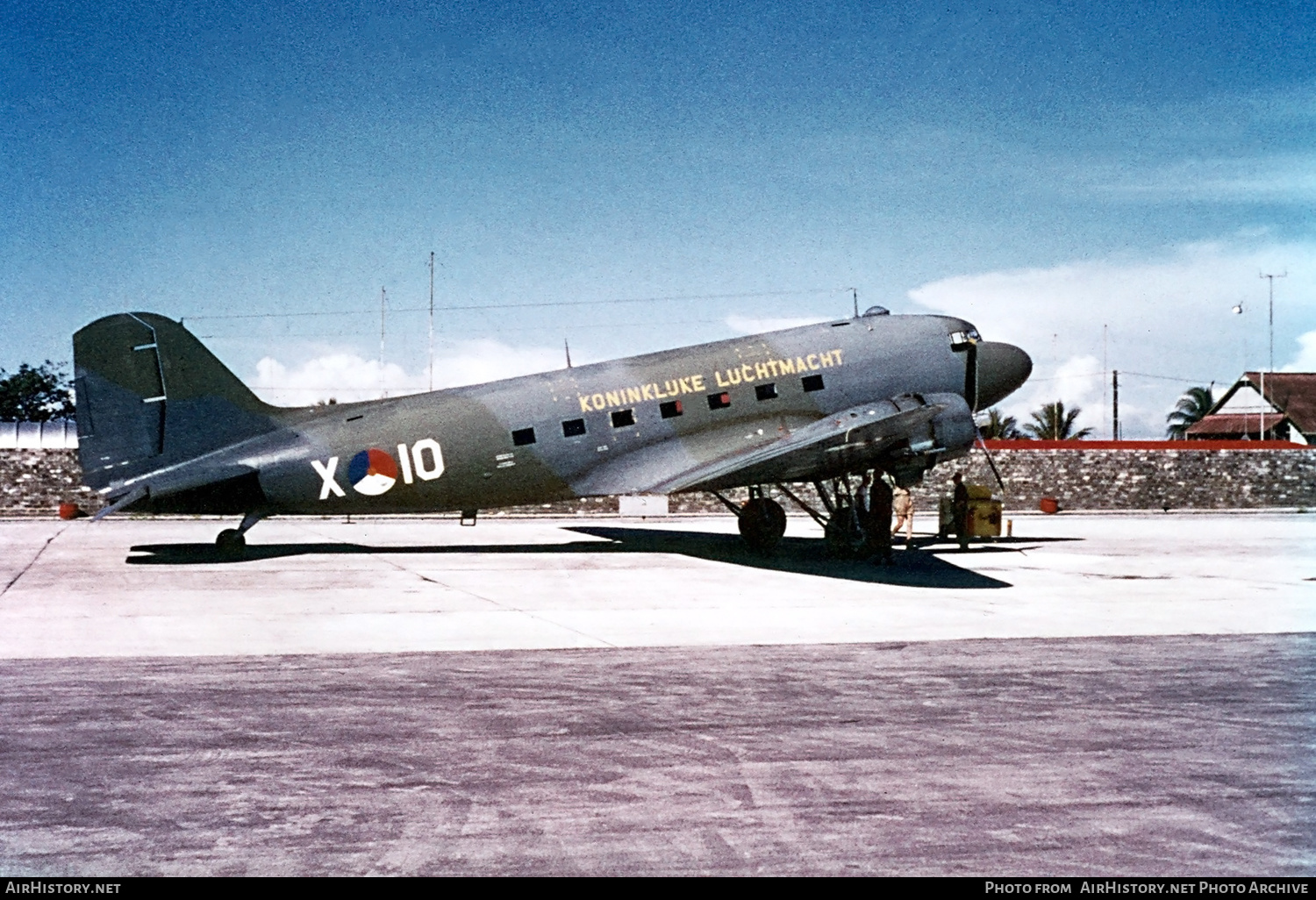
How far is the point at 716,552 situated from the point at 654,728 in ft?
62.2

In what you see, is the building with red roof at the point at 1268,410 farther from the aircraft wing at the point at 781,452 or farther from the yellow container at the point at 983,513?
the aircraft wing at the point at 781,452

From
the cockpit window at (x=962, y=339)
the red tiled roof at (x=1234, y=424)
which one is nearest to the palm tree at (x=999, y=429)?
the red tiled roof at (x=1234, y=424)

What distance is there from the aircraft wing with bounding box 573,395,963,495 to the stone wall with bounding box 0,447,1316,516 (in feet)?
76.9

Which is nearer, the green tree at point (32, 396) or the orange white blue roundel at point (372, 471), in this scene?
the orange white blue roundel at point (372, 471)

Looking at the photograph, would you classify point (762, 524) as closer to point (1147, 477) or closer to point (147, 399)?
point (147, 399)

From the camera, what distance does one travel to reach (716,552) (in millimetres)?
28125

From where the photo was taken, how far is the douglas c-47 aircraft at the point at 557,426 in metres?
23.4

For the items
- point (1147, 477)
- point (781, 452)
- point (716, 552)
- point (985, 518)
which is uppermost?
point (781, 452)

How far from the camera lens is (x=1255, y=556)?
89.5ft

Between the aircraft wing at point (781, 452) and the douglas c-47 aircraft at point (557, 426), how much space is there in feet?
0.14

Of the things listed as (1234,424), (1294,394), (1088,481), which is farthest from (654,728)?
(1234,424)

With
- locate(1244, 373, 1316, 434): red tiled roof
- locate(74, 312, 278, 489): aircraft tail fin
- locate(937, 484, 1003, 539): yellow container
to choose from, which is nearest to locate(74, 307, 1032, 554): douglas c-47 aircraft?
locate(74, 312, 278, 489): aircraft tail fin

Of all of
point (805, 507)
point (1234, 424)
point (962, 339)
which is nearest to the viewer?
point (805, 507)

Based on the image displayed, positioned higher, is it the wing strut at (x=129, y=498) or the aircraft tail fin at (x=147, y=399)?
the aircraft tail fin at (x=147, y=399)
